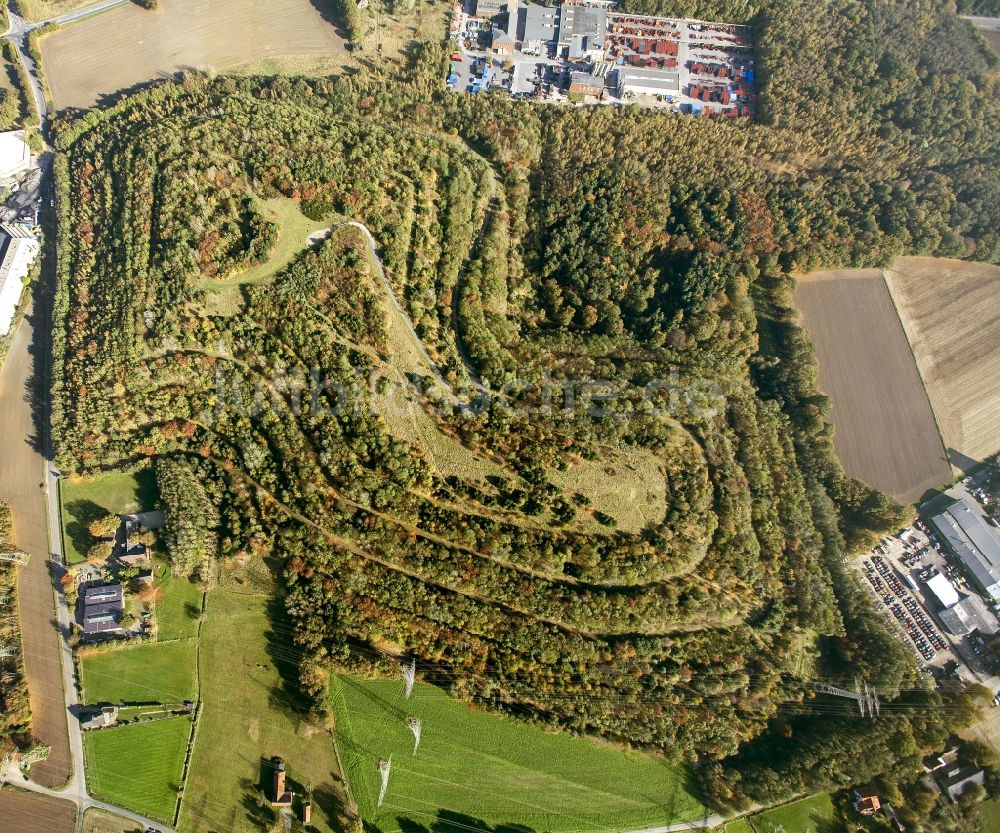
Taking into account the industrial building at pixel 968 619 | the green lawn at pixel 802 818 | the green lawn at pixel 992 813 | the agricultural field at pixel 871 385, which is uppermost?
the agricultural field at pixel 871 385

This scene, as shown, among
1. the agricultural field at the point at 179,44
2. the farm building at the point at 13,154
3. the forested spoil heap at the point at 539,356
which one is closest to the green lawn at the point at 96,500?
the forested spoil heap at the point at 539,356

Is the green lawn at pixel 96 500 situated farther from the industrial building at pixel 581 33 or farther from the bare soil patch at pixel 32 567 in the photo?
the industrial building at pixel 581 33

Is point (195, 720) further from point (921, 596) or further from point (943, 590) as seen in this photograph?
point (943, 590)

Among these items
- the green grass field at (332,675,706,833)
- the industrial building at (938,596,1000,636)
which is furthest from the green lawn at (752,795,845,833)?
the industrial building at (938,596,1000,636)

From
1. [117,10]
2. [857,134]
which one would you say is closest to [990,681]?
[857,134]

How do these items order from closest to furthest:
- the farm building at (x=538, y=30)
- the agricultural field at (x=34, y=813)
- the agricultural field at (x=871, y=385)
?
1. the agricultural field at (x=34, y=813)
2. the agricultural field at (x=871, y=385)
3. the farm building at (x=538, y=30)

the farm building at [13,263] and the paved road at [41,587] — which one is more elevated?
the farm building at [13,263]

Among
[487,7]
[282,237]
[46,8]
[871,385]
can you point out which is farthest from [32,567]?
[871,385]

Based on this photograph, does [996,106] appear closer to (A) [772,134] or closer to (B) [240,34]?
(A) [772,134]
